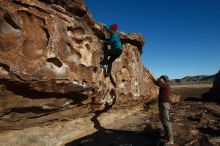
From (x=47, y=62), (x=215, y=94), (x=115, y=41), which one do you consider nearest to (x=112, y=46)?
(x=115, y=41)

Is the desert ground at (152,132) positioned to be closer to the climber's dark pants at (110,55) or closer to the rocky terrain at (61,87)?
the rocky terrain at (61,87)

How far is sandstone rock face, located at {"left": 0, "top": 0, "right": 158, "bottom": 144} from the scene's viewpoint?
8.17 m

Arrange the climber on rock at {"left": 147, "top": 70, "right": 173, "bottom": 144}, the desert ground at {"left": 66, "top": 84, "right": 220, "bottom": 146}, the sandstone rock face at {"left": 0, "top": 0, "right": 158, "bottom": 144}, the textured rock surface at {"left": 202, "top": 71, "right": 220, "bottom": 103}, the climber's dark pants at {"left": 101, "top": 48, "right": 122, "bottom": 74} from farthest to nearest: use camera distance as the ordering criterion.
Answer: the textured rock surface at {"left": 202, "top": 71, "right": 220, "bottom": 103}, the climber's dark pants at {"left": 101, "top": 48, "right": 122, "bottom": 74}, the desert ground at {"left": 66, "top": 84, "right": 220, "bottom": 146}, the climber on rock at {"left": 147, "top": 70, "right": 173, "bottom": 144}, the sandstone rock face at {"left": 0, "top": 0, "right": 158, "bottom": 144}

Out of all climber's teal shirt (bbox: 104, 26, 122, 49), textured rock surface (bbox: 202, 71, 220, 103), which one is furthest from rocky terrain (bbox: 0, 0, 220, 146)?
textured rock surface (bbox: 202, 71, 220, 103)

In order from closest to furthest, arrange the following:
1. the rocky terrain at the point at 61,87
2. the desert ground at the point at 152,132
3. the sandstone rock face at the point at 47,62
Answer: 1. the sandstone rock face at the point at 47,62
2. the rocky terrain at the point at 61,87
3. the desert ground at the point at 152,132

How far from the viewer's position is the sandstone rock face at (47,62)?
8172 millimetres

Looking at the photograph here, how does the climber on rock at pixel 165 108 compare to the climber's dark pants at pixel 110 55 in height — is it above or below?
below

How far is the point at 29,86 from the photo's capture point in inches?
340

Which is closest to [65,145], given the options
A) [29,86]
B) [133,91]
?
[29,86]

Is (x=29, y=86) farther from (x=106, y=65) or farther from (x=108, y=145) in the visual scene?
(x=106, y=65)

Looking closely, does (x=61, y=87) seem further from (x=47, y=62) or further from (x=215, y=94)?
(x=215, y=94)

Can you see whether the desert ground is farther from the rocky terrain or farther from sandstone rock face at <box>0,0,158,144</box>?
sandstone rock face at <box>0,0,158,144</box>

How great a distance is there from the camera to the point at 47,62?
355 inches

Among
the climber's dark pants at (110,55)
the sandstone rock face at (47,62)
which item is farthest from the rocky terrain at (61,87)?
the climber's dark pants at (110,55)
